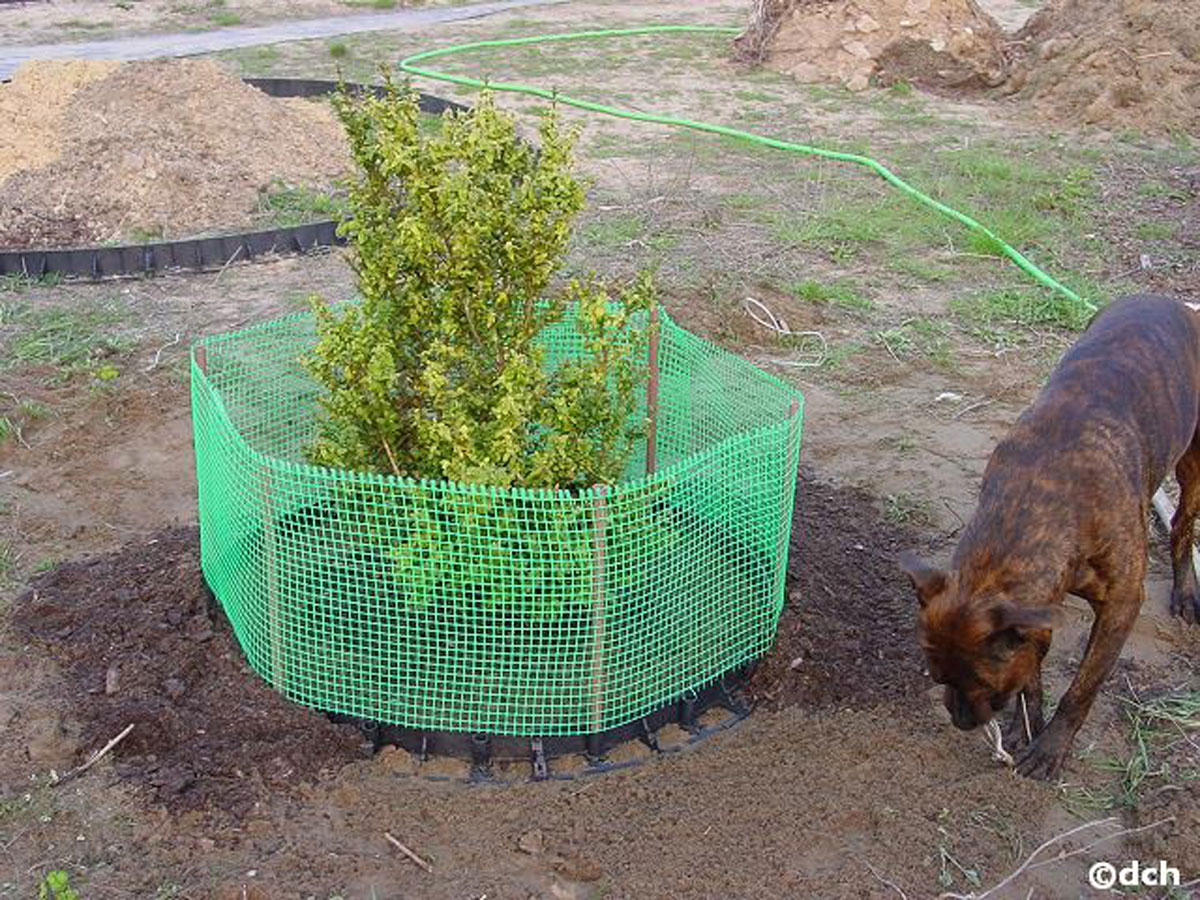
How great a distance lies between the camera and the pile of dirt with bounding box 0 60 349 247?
37.6ft

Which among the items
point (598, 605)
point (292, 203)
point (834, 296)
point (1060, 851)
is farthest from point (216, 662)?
point (292, 203)

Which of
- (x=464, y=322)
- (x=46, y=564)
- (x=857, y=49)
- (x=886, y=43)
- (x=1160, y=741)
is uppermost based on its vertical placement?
(x=464, y=322)

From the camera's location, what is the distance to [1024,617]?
3.88 metres

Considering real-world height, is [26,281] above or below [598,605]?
below

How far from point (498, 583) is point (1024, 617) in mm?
1860

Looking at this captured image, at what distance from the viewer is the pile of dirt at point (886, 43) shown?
17578mm

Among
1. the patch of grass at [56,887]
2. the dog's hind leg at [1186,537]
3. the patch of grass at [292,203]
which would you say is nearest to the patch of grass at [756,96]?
the patch of grass at [292,203]

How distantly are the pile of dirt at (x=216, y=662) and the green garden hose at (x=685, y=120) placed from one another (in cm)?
261

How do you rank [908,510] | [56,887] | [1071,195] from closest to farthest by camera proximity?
[56,887], [908,510], [1071,195]

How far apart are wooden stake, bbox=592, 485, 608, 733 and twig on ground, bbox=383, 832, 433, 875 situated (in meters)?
0.86

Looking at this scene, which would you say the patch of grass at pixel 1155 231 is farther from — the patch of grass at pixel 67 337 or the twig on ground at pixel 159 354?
the patch of grass at pixel 67 337

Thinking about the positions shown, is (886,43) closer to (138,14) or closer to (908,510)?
(908,510)

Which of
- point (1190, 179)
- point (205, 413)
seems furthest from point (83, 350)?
point (1190, 179)

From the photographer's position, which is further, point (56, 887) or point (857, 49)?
point (857, 49)
